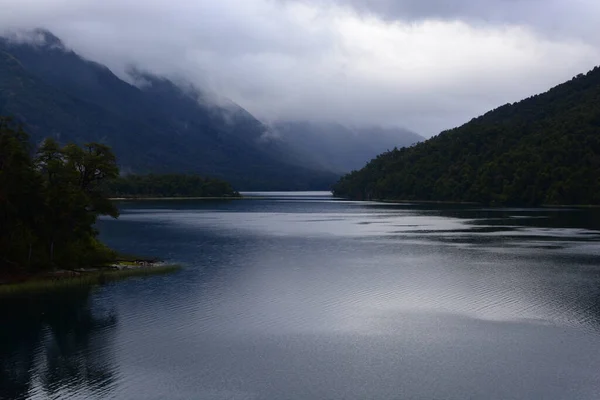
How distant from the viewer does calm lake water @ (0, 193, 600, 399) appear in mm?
34969

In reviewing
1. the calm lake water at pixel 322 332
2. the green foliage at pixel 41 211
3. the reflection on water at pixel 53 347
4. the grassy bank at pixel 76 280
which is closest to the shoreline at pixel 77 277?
the grassy bank at pixel 76 280

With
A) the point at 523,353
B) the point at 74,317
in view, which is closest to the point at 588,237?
the point at 523,353

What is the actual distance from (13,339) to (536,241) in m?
88.5

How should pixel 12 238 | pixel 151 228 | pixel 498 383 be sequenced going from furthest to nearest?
pixel 151 228 < pixel 12 238 < pixel 498 383

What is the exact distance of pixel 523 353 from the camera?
1594 inches

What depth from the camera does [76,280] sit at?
66.6 meters

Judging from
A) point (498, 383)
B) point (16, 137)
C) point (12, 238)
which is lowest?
point (498, 383)

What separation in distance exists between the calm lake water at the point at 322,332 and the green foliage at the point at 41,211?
955 centimetres

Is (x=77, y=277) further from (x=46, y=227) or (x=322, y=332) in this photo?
(x=322, y=332)

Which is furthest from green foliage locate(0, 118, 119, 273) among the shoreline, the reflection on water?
the reflection on water

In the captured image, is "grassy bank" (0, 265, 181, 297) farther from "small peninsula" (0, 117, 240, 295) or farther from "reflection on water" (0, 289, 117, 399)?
"reflection on water" (0, 289, 117, 399)

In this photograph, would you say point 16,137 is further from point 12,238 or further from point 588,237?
point 588,237

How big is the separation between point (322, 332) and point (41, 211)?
37.3m

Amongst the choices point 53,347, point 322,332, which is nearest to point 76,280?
point 53,347
